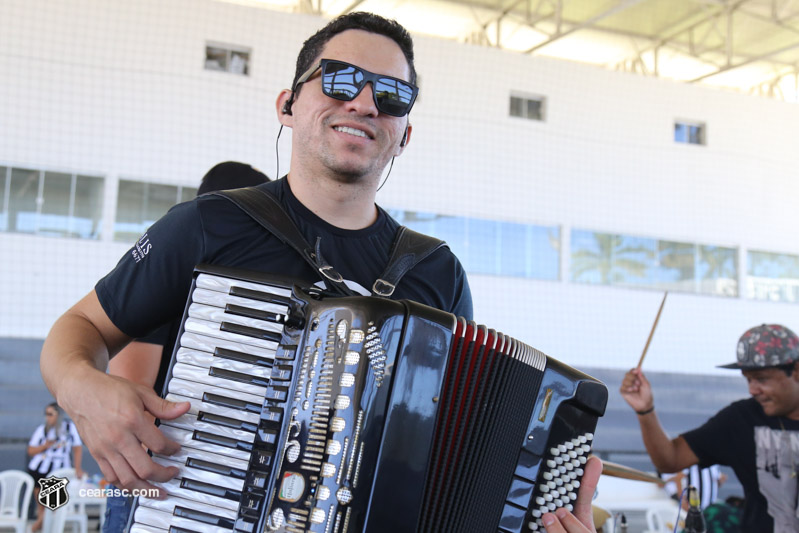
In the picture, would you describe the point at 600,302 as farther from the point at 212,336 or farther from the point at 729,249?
the point at 212,336

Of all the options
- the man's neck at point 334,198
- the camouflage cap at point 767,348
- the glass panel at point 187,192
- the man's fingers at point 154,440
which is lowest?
the man's fingers at point 154,440

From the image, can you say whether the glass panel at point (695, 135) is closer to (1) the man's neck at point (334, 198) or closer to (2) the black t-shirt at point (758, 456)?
(2) the black t-shirt at point (758, 456)

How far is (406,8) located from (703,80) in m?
5.99

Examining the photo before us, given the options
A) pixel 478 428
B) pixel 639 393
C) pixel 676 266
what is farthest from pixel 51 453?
pixel 676 266

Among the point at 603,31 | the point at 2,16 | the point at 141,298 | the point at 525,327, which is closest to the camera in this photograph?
the point at 141,298

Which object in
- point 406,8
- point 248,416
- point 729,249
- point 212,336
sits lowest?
point 248,416

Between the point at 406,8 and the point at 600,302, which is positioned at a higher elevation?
the point at 406,8

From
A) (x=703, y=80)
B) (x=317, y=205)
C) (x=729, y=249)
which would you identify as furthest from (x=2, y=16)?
(x=703, y=80)

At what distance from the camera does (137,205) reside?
827 cm

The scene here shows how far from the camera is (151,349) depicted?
78.1 inches

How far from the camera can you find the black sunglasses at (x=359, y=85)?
1390 millimetres

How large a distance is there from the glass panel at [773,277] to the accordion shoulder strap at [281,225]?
1108cm

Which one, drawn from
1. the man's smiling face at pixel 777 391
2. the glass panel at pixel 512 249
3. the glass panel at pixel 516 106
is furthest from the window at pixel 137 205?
the man's smiling face at pixel 777 391

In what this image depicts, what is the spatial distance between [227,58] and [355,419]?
8.39 m
